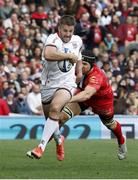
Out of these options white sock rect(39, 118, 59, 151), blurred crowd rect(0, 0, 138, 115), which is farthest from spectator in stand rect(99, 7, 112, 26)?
white sock rect(39, 118, 59, 151)

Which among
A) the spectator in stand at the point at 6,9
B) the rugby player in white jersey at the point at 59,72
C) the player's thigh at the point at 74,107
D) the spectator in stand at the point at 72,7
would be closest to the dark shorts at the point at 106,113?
the player's thigh at the point at 74,107

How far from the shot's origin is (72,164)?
13.0 metres

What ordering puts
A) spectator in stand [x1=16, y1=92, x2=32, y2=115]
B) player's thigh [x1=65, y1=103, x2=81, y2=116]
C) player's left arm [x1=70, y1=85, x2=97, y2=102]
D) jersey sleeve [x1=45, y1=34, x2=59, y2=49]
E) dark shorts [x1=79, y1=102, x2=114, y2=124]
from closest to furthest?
jersey sleeve [x1=45, y1=34, x2=59, y2=49]
player's left arm [x1=70, y1=85, x2=97, y2=102]
player's thigh [x1=65, y1=103, x2=81, y2=116]
dark shorts [x1=79, y1=102, x2=114, y2=124]
spectator in stand [x1=16, y1=92, x2=32, y2=115]

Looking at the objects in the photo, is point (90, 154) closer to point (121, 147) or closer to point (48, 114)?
point (121, 147)

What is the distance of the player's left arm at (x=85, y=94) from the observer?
13.6m

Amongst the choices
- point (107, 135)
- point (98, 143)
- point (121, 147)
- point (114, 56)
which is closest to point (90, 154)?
point (121, 147)

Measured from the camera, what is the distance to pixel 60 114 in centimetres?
1366

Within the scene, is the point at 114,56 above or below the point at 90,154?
below

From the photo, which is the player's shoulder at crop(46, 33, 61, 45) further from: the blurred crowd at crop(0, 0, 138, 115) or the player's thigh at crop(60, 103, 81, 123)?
the blurred crowd at crop(0, 0, 138, 115)

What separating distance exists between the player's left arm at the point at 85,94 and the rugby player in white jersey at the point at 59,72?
266 millimetres

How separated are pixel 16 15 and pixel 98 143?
8.69 metres

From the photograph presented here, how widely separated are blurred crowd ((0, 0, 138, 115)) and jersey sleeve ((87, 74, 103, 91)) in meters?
8.15

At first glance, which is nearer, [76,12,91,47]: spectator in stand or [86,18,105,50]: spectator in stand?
[76,12,91,47]: spectator in stand

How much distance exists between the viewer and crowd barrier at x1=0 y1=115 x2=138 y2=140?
69.3ft
